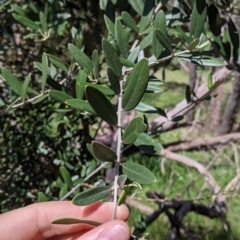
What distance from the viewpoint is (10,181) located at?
3.43 feet

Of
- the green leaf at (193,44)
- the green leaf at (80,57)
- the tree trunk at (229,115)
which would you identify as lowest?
the tree trunk at (229,115)

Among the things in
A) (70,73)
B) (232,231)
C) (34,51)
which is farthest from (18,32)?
(232,231)

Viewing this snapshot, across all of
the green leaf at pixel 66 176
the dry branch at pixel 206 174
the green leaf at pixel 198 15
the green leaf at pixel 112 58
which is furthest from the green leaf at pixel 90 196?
the dry branch at pixel 206 174

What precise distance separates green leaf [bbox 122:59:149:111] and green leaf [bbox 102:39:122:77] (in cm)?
3

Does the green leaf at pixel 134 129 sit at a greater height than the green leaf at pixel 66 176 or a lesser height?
greater

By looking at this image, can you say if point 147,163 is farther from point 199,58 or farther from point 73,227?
point 199,58

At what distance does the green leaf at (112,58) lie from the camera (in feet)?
1.69

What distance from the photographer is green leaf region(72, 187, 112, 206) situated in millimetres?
503

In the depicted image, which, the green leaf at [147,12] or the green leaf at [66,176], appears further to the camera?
the green leaf at [66,176]

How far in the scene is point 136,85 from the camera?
0.50 meters

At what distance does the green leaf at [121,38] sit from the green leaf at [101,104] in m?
0.13

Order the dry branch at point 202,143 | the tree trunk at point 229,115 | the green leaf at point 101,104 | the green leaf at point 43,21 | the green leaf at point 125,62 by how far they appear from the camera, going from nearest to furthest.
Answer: the green leaf at point 101,104 → the green leaf at point 125,62 → the green leaf at point 43,21 → the dry branch at point 202,143 → the tree trunk at point 229,115

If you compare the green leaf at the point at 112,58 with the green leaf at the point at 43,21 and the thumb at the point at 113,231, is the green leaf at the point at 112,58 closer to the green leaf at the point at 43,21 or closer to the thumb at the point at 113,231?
the thumb at the point at 113,231

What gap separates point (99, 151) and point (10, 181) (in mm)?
619
